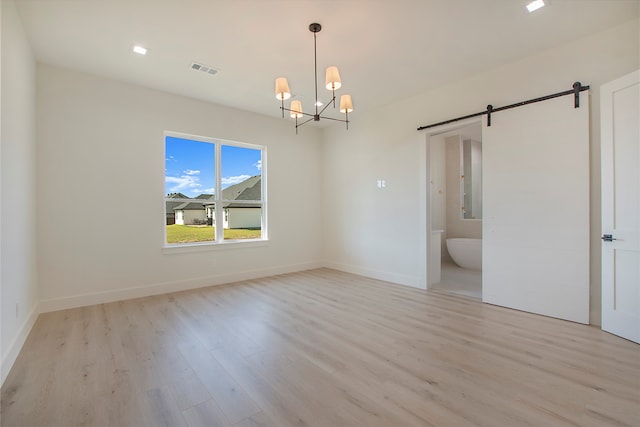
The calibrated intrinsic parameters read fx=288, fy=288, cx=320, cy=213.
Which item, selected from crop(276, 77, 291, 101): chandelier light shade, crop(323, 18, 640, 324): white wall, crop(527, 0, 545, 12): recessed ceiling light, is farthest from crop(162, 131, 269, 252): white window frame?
crop(527, 0, 545, 12): recessed ceiling light

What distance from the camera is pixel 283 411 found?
1689 millimetres

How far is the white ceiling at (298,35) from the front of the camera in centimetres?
251

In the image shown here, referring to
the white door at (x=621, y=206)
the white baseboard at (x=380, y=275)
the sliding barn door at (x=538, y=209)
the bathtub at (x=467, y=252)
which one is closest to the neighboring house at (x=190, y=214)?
the white baseboard at (x=380, y=275)

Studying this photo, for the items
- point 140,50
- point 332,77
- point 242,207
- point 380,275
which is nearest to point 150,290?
point 242,207

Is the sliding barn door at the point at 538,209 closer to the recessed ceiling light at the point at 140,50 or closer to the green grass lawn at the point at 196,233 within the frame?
the green grass lawn at the point at 196,233

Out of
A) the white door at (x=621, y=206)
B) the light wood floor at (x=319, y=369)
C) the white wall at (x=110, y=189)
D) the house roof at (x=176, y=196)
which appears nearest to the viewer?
the light wood floor at (x=319, y=369)

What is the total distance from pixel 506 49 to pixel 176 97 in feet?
14.6

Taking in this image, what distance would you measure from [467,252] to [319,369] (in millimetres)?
4710

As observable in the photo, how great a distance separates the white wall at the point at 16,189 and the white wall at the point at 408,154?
446cm

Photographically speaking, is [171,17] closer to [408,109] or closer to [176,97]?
[176,97]

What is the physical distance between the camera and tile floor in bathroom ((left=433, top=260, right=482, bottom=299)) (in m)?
4.23

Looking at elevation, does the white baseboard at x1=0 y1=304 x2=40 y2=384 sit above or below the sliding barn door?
below

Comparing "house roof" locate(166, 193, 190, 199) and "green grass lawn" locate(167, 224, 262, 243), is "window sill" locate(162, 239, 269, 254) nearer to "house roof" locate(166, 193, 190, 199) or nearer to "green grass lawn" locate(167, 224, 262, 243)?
"green grass lawn" locate(167, 224, 262, 243)

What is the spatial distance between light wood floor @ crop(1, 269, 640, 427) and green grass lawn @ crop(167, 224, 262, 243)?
1.30m
